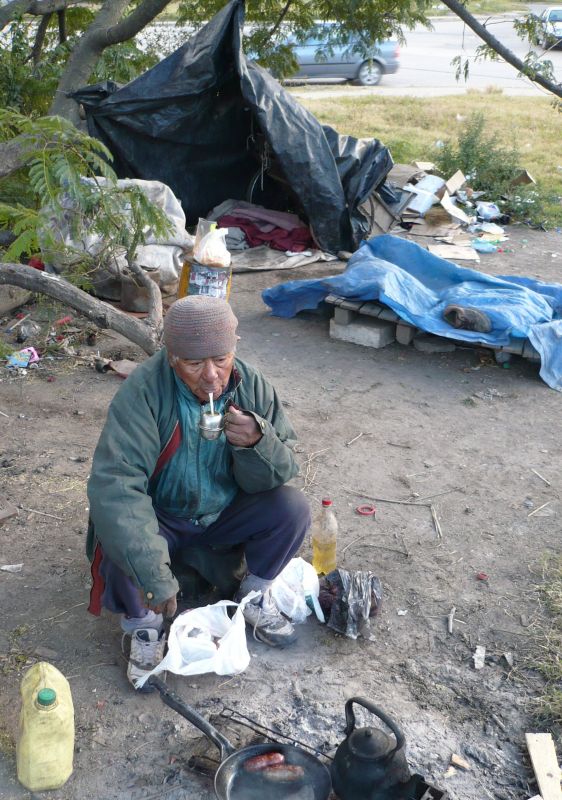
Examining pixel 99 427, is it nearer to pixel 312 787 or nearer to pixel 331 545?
pixel 331 545

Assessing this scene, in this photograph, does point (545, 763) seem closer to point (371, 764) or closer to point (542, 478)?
point (371, 764)

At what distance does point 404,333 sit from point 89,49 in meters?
3.97

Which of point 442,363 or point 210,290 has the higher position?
point 210,290

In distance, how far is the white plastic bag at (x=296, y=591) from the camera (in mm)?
3281

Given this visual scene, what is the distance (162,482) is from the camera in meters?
2.97

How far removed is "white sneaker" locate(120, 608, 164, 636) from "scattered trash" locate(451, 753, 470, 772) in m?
1.09

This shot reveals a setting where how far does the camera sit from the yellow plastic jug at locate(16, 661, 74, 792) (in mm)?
2479

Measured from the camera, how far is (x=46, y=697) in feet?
8.04

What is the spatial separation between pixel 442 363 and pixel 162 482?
3.29 metres

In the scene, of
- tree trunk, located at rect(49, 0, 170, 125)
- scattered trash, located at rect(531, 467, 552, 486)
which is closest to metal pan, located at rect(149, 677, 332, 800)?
scattered trash, located at rect(531, 467, 552, 486)

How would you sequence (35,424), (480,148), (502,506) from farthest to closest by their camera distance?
(480,148), (35,424), (502,506)

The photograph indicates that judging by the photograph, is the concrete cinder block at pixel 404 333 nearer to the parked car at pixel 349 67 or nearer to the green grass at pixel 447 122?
the green grass at pixel 447 122

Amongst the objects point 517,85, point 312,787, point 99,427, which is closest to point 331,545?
point 312,787

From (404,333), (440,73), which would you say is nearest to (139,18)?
(404,333)
